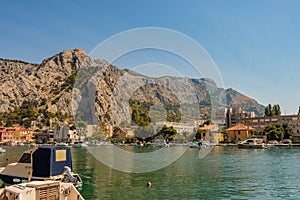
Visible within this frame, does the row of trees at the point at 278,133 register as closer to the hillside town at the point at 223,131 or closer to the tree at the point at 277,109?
the hillside town at the point at 223,131

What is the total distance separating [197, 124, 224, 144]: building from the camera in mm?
89500

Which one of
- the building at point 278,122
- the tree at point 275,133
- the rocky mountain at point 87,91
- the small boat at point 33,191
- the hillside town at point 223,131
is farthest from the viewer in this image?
the building at point 278,122

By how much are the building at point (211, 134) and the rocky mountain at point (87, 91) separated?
27.0 feet

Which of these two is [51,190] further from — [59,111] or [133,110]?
[59,111]

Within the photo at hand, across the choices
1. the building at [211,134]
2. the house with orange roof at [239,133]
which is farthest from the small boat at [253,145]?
the house with orange roof at [239,133]

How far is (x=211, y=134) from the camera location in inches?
3698

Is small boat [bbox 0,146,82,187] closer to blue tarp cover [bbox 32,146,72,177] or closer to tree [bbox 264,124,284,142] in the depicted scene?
blue tarp cover [bbox 32,146,72,177]

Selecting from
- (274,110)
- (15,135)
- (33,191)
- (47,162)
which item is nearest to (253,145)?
(274,110)

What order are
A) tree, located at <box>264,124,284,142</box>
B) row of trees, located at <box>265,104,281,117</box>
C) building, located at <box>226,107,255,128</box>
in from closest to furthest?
tree, located at <box>264,124,284,142</box>, row of trees, located at <box>265,104,281,117</box>, building, located at <box>226,107,255,128</box>

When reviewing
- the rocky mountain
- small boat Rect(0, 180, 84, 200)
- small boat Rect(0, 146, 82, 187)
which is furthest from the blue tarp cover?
small boat Rect(0, 180, 84, 200)

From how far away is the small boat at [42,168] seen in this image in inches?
677

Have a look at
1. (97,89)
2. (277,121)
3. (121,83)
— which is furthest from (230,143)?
(121,83)

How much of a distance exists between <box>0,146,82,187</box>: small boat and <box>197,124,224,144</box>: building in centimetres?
7175

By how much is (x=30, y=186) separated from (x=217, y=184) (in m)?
14.9
